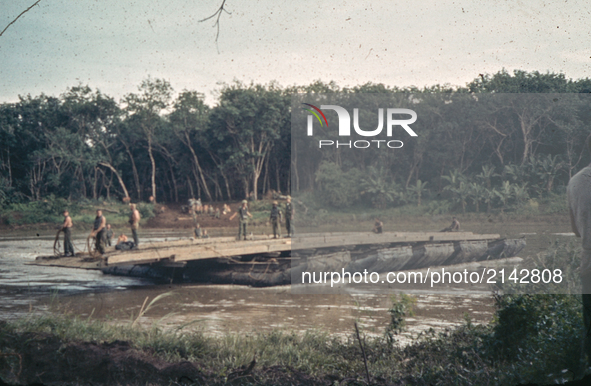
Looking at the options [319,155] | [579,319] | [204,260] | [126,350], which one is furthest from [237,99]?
[579,319]

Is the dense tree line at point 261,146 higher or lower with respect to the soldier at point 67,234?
higher

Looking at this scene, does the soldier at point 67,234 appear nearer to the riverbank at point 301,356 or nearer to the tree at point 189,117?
the riverbank at point 301,356

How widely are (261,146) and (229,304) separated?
59.1 ft

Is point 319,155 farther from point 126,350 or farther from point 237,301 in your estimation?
point 126,350

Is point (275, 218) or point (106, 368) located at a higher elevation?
point (275, 218)

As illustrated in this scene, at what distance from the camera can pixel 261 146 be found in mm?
27719

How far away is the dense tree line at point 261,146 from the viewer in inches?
464

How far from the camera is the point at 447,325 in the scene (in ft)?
27.6

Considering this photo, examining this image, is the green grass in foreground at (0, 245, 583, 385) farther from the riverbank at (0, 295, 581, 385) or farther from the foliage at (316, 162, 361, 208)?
the foliage at (316, 162, 361, 208)

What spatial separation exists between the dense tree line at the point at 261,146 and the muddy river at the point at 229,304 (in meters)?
2.07

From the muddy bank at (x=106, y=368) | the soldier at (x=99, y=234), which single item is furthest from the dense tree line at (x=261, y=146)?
the muddy bank at (x=106, y=368)

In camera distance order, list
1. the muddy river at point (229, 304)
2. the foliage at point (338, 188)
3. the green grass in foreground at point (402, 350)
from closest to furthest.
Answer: the green grass in foreground at point (402, 350), the muddy river at point (229, 304), the foliage at point (338, 188)

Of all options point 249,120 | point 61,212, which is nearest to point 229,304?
point 61,212

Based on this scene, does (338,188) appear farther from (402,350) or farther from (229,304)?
(402,350)
